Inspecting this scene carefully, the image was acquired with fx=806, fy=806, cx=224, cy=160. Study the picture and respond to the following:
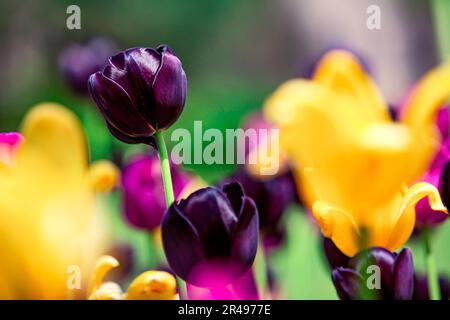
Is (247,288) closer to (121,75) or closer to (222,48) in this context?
(121,75)

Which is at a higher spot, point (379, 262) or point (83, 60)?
point (83, 60)

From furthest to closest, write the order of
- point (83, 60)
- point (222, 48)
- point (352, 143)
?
point (222, 48) → point (83, 60) → point (352, 143)

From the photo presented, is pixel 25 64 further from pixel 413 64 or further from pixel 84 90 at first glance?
pixel 413 64

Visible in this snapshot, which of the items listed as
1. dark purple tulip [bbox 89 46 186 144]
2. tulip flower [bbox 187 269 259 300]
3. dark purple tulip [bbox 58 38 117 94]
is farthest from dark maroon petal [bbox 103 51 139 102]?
dark purple tulip [bbox 58 38 117 94]

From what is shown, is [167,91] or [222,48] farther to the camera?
[222,48]

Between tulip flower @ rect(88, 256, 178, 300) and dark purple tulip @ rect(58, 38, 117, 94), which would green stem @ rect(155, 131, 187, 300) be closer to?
tulip flower @ rect(88, 256, 178, 300)

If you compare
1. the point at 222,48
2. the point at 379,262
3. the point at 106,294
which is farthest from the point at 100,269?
the point at 222,48

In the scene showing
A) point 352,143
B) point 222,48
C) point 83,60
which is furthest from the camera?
point 222,48
